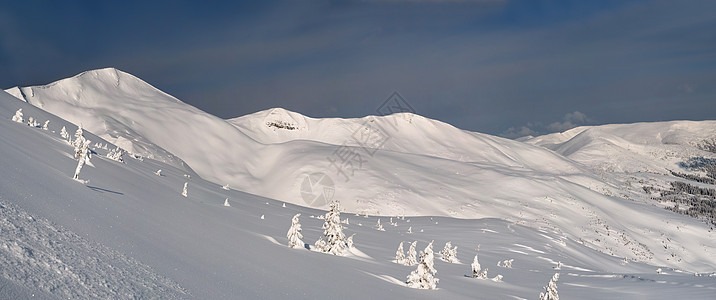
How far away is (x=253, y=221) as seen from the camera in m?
17.3

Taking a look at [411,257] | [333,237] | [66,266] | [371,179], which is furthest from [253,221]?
[371,179]

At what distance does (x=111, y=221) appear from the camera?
27.3 ft

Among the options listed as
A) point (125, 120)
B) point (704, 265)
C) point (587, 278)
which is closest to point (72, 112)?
point (125, 120)

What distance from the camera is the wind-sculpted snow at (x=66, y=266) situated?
447 centimetres

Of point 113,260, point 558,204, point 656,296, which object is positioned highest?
point 558,204

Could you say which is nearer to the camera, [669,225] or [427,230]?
[427,230]

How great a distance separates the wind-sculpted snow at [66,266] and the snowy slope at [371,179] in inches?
2242

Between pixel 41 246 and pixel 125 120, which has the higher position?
pixel 125 120

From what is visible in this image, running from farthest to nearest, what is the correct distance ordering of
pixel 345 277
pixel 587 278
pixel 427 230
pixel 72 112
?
pixel 72 112 → pixel 427 230 → pixel 587 278 → pixel 345 277

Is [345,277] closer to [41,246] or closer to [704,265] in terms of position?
[41,246]

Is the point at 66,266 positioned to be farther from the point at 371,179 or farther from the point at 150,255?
the point at 371,179

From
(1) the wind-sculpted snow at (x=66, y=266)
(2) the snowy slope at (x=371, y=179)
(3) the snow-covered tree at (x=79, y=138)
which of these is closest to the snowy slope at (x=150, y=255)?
(1) the wind-sculpted snow at (x=66, y=266)

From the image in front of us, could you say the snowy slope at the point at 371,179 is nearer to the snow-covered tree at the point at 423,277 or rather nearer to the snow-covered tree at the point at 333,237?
the snow-covered tree at the point at 333,237

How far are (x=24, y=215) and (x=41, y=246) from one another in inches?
44.2
